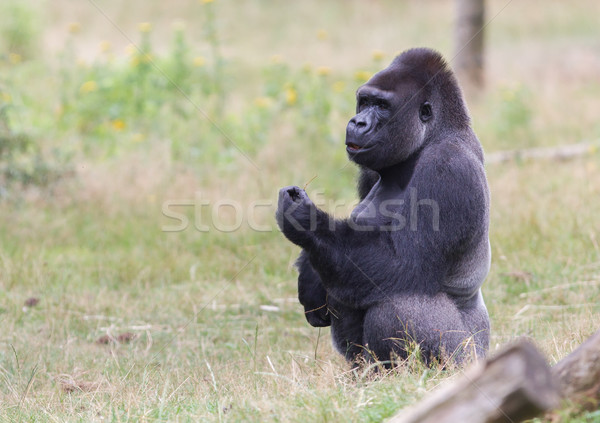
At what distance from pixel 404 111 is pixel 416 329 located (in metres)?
1.05

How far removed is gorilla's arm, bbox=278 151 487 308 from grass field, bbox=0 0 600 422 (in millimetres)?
396

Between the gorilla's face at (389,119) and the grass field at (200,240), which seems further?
the gorilla's face at (389,119)

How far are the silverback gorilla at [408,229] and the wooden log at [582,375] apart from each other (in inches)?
39.7

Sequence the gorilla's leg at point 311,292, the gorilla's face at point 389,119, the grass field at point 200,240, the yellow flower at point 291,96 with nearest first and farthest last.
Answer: the grass field at point 200,240 → the gorilla's face at point 389,119 → the gorilla's leg at point 311,292 → the yellow flower at point 291,96

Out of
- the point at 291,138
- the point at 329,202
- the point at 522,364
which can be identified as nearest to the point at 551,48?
the point at 291,138

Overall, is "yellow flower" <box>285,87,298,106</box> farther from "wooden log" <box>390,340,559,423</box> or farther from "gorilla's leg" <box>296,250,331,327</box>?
"wooden log" <box>390,340,559,423</box>

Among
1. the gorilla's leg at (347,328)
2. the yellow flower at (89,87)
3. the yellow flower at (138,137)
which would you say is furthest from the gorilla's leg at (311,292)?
the yellow flower at (89,87)

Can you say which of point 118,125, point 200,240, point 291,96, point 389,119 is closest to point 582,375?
point 389,119

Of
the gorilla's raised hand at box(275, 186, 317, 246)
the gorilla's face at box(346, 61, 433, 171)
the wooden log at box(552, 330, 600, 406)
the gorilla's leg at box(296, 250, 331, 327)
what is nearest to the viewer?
the wooden log at box(552, 330, 600, 406)

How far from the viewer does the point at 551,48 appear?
1400cm

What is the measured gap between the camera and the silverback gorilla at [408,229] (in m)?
3.20

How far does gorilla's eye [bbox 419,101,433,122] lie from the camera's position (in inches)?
137

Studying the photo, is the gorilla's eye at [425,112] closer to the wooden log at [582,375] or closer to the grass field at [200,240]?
the grass field at [200,240]

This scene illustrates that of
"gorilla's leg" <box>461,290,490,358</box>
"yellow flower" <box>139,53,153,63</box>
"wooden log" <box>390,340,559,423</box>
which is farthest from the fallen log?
"yellow flower" <box>139,53,153,63</box>
